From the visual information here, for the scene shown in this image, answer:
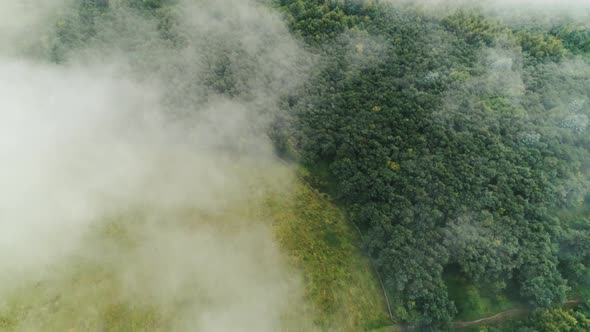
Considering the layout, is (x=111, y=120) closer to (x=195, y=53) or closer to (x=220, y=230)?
(x=195, y=53)

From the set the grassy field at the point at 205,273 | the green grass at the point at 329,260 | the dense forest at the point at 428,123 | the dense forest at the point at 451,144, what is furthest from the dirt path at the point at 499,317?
the grassy field at the point at 205,273

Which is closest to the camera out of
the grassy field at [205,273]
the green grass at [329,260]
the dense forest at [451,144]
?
the grassy field at [205,273]

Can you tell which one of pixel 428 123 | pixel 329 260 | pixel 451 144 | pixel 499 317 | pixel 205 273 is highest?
pixel 428 123

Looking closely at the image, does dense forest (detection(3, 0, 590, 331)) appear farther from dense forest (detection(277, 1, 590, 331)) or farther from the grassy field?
the grassy field

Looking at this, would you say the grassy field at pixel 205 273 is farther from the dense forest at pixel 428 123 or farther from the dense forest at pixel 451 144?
the dense forest at pixel 451 144

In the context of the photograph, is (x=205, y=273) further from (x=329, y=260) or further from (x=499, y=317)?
(x=499, y=317)

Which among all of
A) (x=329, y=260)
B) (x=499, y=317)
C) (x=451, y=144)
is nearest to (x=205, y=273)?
(x=329, y=260)
